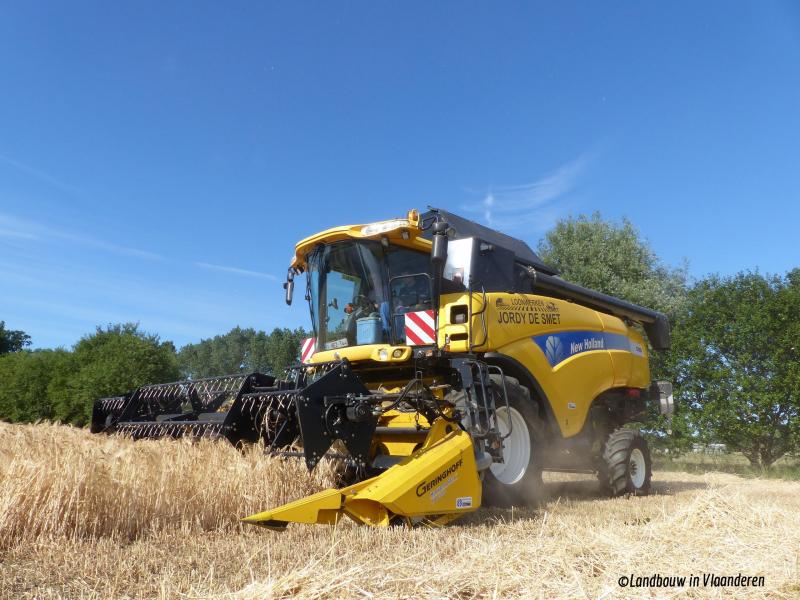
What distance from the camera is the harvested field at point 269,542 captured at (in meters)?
2.69

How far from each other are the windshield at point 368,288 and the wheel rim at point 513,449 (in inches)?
47.4

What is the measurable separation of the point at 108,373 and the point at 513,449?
A: 16.4 m

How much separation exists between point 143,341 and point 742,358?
55.8 ft

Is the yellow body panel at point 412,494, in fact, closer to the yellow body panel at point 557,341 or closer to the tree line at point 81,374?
the yellow body panel at point 557,341

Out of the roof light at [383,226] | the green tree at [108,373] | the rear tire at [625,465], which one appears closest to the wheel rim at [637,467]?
the rear tire at [625,465]

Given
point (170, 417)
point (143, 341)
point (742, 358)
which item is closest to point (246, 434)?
point (170, 417)

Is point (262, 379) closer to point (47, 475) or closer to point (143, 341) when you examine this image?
point (47, 475)

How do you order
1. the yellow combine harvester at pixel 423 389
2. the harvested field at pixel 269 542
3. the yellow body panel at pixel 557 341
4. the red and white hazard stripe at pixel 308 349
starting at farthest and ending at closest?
the red and white hazard stripe at pixel 308 349 → the yellow body panel at pixel 557 341 → the yellow combine harvester at pixel 423 389 → the harvested field at pixel 269 542

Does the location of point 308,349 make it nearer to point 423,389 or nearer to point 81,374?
point 423,389

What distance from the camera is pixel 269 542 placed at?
380 centimetres

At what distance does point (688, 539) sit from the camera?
3574 mm

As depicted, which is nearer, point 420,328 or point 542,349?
point 420,328

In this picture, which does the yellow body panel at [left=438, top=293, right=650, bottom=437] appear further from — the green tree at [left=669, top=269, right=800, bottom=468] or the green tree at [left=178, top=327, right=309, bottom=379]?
the green tree at [left=178, top=327, right=309, bottom=379]

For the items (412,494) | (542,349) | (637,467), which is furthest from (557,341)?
(412,494)
